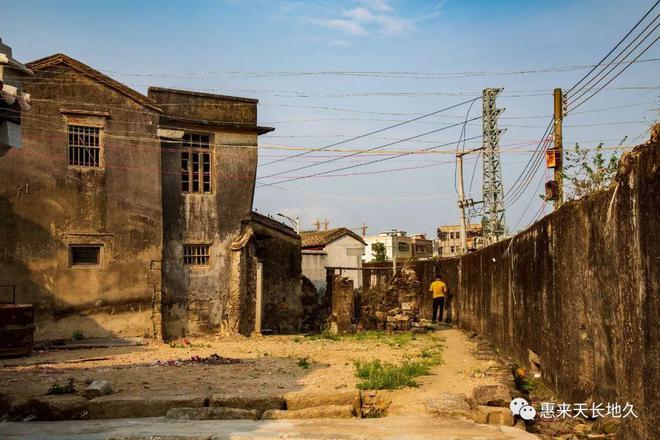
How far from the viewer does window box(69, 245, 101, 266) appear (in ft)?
55.9

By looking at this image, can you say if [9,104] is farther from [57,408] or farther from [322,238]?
[322,238]

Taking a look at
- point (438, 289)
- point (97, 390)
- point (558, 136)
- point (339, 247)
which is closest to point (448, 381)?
point (97, 390)

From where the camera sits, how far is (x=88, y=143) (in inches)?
691

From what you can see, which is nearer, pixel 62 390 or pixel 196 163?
pixel 62 390

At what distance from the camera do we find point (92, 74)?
17609 mm

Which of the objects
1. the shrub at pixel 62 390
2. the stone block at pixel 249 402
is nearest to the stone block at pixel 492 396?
the stone block at pixel 249 402

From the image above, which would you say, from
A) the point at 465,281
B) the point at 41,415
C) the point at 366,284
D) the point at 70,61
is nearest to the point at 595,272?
the point at 41,415

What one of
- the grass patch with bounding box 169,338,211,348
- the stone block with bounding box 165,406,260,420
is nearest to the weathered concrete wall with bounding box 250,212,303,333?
the grass patch with bounding box 169,338,211,348

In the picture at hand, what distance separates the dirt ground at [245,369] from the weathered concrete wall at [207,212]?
1.63m

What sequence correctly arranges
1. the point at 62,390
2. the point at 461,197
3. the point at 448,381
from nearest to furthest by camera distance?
the point at 62,390 → the point at 448,381 → the point at 461,197

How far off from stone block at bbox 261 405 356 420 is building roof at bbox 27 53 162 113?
12360 millimetres

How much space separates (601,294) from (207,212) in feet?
46.3

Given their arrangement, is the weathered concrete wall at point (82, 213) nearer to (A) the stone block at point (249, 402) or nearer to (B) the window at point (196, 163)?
(B) the window at point (196, 163)

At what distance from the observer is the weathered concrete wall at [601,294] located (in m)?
5.56
